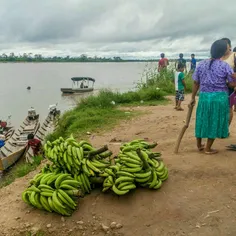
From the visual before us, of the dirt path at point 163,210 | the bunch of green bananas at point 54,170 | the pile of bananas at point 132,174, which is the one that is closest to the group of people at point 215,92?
the dirt path at point 163,210

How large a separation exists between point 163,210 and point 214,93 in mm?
1795

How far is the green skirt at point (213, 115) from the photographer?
4.53 meters

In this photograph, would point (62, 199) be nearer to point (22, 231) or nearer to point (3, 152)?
point (22, 231)

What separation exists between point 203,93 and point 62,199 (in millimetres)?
2393

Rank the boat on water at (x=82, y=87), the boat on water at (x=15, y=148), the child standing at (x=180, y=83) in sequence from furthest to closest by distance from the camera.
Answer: the boat on water at (x=82, y=87)
the boat on water at (x=15, y=148)
the child standing at (x=180, y=83)

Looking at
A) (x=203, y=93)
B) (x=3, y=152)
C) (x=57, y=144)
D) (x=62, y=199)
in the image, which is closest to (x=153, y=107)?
(x=3, y=152)

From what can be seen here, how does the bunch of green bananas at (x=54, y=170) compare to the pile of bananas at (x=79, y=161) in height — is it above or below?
below

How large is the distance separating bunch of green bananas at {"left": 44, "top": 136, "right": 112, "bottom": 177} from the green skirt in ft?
4.86

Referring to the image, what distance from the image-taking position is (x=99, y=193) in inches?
156

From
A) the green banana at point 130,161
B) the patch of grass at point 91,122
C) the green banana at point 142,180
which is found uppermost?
the green banana at point 130,161

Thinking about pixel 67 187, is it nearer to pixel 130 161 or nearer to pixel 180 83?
pixel 130 161

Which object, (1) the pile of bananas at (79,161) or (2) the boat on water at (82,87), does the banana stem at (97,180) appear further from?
(2) the boat on water at (82,87)

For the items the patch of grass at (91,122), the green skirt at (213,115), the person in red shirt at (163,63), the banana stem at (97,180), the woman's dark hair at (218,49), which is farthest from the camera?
the person in red shirt at (163,63)

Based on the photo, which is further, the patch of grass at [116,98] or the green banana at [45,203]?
the patch of grass at [116,98]
